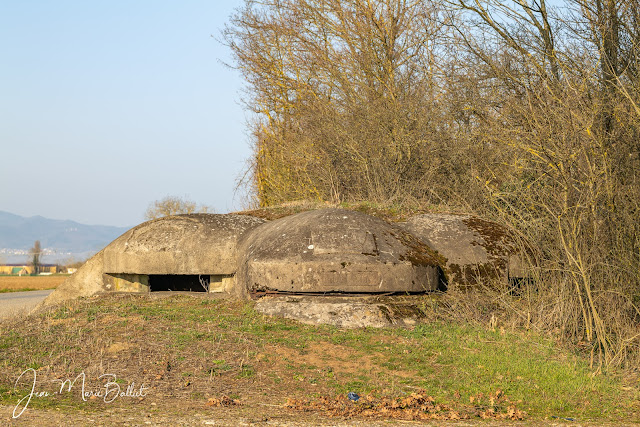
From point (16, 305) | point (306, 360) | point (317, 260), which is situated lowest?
point (306, 360)

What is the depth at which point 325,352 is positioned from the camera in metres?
7.17

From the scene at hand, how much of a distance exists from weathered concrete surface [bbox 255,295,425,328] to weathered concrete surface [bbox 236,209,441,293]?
0.44ft

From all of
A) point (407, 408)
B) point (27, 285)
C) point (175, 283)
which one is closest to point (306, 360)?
point (407, 408)

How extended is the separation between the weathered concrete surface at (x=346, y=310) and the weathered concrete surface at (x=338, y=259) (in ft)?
0.44

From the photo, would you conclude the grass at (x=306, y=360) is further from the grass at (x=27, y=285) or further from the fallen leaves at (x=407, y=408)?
the grass at (x=27, y=285)

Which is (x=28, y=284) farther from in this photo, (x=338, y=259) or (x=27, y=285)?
(x=338, y=259)

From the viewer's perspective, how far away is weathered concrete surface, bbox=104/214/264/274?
1052 cm

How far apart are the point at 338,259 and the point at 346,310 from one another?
0.72 metres

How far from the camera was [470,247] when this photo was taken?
32.6 ft

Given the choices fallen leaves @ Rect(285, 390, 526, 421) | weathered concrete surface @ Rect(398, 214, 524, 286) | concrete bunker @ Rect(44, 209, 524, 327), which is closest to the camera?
fallen leaves @ Rect(285, 390, 526, 421)

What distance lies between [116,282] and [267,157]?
6985mm

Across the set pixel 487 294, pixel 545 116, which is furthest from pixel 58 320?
pixel 545 116

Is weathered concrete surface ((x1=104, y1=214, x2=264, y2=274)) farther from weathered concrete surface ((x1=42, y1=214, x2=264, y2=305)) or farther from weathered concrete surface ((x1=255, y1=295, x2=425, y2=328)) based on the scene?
weathered concrete surface ((x1=255, y1=295, x2=425, y2=328))

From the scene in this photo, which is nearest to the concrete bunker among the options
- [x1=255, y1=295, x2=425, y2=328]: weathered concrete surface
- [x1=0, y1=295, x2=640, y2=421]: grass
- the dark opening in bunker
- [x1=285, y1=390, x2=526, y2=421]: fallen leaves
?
[x1=255, y1=295, x2=425, y2=328]: weathered concrete surface
